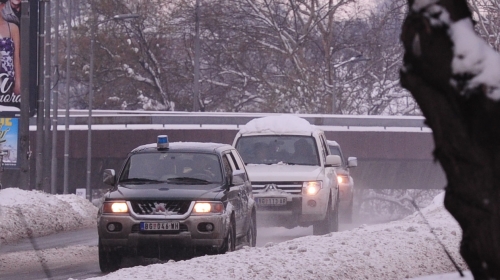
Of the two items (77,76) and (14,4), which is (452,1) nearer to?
(14,4)

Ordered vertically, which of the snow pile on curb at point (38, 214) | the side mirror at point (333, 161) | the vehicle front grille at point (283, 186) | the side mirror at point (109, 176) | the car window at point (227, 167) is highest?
the car window at point (227, 167)

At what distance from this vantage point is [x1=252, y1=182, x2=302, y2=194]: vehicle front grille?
17.5 metres

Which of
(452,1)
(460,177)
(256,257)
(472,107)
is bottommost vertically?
(256,257)

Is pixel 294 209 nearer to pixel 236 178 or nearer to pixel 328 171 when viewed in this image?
pixel 328 171

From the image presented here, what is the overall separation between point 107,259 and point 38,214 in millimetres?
8143

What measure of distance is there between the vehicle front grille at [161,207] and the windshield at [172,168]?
23.4 inches

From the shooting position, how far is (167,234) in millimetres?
12266

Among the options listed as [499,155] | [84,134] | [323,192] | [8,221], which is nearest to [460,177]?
[499,155]

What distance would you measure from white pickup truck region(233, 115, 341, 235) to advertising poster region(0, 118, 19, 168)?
15.1 metres

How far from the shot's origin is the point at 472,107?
13.5ft

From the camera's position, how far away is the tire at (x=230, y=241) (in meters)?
12.5

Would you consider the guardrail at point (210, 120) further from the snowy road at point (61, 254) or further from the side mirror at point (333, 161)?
the side mirror at point (333, 161)

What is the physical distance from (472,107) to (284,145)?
14434 millimetres

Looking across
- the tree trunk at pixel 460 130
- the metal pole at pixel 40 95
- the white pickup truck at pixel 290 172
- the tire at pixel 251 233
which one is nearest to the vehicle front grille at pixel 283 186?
the white pickup truck at pixel 290 172
